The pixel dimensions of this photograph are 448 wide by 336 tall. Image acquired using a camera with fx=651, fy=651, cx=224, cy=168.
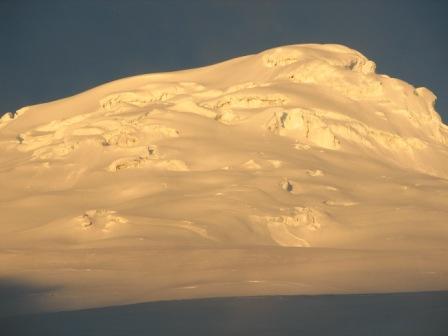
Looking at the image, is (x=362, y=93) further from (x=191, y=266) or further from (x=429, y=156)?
(x=191, y=266)

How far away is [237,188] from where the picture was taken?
44.9 m

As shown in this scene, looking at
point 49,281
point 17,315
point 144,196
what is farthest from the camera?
point 144,196

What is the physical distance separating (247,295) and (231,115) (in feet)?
136

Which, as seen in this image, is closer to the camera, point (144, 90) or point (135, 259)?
point (135, 259)

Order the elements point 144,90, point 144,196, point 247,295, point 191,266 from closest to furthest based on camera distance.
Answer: point 247,295 < point 191,266 < point 144,196 < point 144,90

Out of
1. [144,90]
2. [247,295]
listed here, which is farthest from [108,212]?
[144,90]

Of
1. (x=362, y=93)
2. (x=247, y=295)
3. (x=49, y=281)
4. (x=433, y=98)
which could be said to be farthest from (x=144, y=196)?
(x=433, y=98)

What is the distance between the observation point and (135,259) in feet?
97.2

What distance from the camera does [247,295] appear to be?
67.9 ft

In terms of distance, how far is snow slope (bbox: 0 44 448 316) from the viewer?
26031 mm

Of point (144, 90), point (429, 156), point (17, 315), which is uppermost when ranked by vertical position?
point (144, 90)

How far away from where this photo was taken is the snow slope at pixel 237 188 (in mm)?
26031

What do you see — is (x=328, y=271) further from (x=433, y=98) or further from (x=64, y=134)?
(x=433, y=98)

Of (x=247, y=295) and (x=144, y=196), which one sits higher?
(x=144, y=196)
